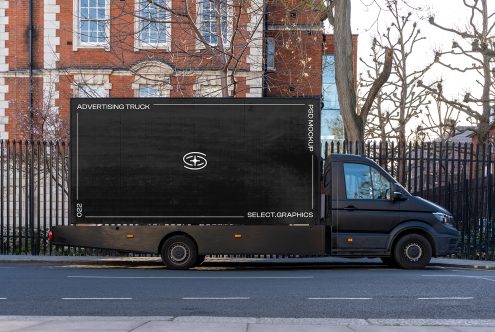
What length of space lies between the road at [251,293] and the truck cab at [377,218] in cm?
47

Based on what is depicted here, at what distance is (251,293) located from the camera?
10.8 m

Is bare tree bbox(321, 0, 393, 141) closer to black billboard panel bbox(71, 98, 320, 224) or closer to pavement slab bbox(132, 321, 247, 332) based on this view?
black billboard panel bbox(71, 98, 320, 224)

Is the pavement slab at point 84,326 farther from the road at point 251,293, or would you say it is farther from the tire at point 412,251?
the tire at point 412,251

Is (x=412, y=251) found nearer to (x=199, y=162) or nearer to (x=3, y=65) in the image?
(x=199, y=162)

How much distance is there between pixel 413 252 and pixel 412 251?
3cm

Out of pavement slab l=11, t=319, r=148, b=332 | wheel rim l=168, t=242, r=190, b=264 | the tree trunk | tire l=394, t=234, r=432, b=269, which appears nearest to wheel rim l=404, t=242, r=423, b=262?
tire l=394, t=234, r=432, b=269

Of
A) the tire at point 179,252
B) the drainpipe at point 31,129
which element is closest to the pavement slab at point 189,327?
the tire at point 179,252

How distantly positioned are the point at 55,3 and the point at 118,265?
59.6ft

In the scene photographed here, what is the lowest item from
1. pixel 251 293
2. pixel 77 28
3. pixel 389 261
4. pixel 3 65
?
pixel 389 261

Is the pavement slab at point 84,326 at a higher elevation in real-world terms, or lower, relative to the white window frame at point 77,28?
lower

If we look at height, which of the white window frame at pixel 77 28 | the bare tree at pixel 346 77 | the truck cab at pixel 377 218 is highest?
the white window frame at pixel 77 28

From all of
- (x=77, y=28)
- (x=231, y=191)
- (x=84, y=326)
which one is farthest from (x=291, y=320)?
(x=77, y=28)

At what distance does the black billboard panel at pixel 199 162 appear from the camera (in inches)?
574

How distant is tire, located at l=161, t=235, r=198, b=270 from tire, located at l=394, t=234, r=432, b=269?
4227mm
